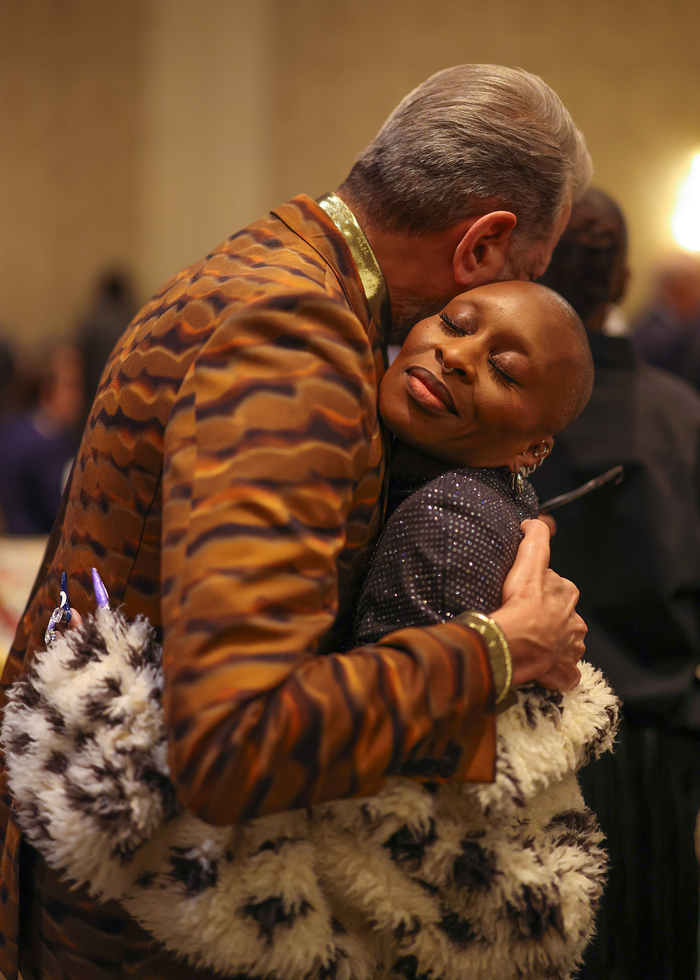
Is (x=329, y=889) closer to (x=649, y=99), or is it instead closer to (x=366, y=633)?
(x=366, y=633)

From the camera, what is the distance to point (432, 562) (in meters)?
1.08

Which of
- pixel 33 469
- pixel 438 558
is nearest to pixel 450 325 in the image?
pixel 438 558

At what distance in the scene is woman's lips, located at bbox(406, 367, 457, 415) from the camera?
120cm

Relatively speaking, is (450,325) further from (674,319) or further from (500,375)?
(674,319)

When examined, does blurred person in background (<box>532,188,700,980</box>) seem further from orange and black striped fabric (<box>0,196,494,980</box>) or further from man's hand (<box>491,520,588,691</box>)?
orange and black striped fabric (<box>0,196,494,980</box>)

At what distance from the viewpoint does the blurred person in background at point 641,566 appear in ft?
5.60

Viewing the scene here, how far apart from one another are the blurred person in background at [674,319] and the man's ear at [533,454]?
4344 mm

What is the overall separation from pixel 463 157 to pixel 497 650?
70cm

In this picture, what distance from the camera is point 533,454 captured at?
1320 mm

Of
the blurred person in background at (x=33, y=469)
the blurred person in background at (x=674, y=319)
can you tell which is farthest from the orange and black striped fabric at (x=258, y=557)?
the blurred person in background at (x=674, y=319)

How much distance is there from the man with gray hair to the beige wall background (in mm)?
4469

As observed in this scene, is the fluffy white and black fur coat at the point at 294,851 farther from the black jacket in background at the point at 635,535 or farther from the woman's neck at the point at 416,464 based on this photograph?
the black jacket in background at the point at 635,535

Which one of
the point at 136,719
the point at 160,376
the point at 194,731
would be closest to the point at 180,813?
the point at 136,719

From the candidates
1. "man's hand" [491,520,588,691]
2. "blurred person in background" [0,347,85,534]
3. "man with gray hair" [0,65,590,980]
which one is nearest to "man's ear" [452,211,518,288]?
"man with gray hair" [0,65,590,980]
